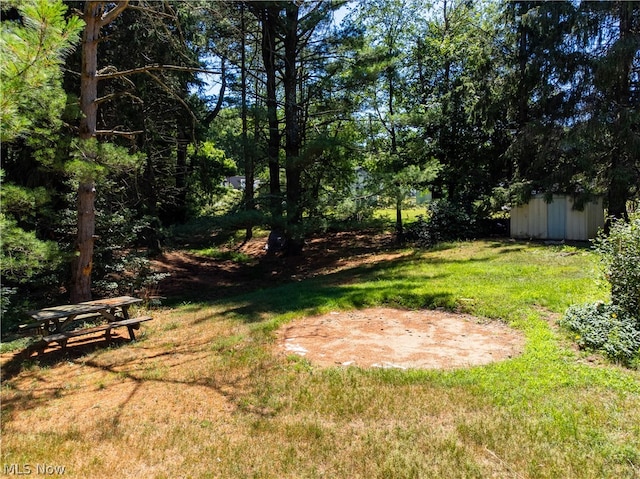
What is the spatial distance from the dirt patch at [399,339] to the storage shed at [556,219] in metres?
8.57

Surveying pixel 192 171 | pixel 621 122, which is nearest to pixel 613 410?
pixel 621 122

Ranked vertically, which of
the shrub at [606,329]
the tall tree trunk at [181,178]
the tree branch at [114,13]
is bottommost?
the shrub at [606,329]

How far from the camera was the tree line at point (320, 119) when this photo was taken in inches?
325

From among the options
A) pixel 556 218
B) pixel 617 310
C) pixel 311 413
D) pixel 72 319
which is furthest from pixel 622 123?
pixel 72 319

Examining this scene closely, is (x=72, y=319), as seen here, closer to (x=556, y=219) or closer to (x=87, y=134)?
(x=87, y=134)

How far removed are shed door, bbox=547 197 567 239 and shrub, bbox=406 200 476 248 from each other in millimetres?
2496

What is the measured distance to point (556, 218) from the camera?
12.9 meters

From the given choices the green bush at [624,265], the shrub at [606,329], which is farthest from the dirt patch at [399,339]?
the green bush at [624,265]

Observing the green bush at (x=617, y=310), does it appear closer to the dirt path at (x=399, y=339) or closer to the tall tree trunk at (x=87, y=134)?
the dirt path at (x=399, y=339)

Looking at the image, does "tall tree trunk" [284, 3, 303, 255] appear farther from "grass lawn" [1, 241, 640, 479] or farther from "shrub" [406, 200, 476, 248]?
"grass lawn" [1, 241, 640, 479]

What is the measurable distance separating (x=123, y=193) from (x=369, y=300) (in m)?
7.37

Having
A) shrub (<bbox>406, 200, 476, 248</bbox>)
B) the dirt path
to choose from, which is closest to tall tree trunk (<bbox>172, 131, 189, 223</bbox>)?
shrub (<bbox>406, 200, 476, 248</bbox>)

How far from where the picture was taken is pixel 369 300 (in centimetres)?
729

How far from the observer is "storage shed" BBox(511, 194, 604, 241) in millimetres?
12422
